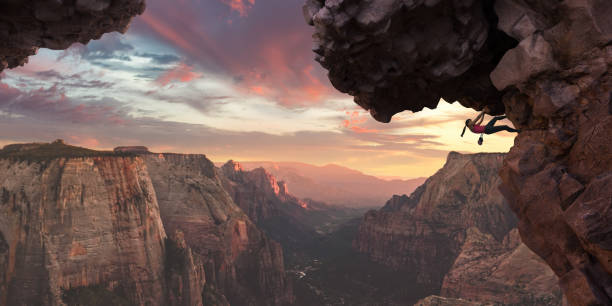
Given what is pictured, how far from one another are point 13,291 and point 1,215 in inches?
528

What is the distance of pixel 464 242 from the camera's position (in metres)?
106

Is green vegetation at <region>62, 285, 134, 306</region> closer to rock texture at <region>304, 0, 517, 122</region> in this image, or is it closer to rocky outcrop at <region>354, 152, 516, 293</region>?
rock texture at <region>304, 0, 517, 122</region>

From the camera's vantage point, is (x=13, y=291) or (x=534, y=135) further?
(x=13, y=291)

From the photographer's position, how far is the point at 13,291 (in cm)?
5194

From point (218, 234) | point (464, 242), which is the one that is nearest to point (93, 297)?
point (218, 234)

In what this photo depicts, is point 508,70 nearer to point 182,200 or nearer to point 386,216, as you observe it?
point 182,200

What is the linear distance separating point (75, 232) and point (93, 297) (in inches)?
469

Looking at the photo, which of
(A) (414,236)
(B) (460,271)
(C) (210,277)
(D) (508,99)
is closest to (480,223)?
(A) (414,236)

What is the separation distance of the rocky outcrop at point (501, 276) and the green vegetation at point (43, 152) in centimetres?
8249

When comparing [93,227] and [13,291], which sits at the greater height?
[93,227]

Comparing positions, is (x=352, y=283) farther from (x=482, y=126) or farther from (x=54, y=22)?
(x=54, y=22)

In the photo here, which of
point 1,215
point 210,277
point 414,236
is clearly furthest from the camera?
point 414,236

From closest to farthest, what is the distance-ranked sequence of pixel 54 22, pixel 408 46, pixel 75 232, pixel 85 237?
1. pixel 54 22
2. pixel 408 46
3. pixel 75 232
4. pixel 85 237

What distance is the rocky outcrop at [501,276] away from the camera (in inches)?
2232
